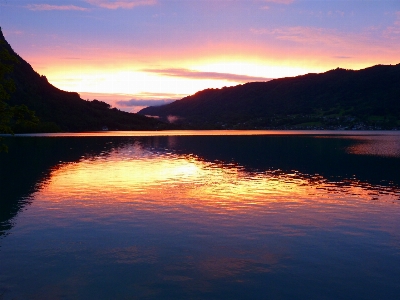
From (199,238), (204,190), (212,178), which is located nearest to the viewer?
(199,238)

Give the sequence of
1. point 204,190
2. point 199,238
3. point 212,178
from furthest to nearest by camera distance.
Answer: point 212,178 → point 204,190 → point 199,238

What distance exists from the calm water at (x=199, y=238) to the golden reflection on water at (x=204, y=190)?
0.68ft

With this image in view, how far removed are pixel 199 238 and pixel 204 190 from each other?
2096cm

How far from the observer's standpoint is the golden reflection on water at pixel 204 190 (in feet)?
140

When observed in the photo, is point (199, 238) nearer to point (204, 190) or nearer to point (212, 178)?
point (204, 190)

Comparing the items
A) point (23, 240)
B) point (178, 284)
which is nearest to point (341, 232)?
point (178, 284)

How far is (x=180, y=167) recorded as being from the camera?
76.6 meters

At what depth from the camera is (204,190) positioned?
51.2 m

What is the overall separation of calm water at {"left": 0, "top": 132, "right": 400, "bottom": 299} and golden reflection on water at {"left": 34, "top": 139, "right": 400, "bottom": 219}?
21 centimetres

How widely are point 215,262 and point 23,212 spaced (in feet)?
75.5

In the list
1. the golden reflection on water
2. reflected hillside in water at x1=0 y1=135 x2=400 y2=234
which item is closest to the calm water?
the golden reflection on water

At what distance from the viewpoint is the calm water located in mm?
21781

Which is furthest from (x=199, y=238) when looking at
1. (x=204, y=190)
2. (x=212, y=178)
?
(x=212, y=178)

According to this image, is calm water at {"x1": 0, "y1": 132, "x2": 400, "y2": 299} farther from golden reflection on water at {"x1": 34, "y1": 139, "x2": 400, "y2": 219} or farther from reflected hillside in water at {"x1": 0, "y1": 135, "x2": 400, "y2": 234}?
reflected hillside in water at {"x1": 0, "y1": 135, "x2": 400, "y2": 234}
